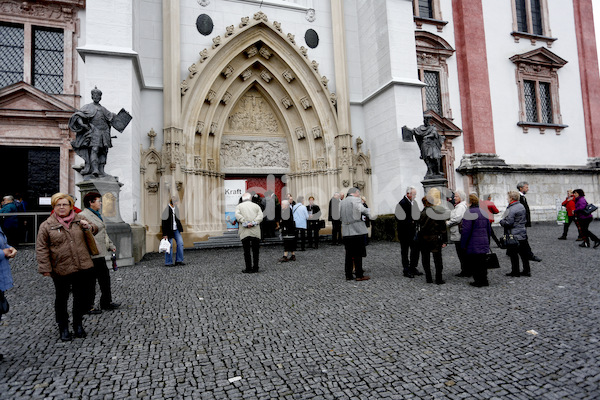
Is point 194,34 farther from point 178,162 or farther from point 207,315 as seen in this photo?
point 207,315

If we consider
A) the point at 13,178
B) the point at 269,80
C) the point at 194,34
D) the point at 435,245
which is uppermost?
the point at 194,34

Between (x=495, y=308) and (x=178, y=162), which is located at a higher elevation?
(x=178, y=162)

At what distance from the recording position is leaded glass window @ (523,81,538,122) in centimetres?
1870

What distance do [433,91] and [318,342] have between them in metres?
16.1

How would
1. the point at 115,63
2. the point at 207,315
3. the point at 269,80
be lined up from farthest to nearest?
the point at 269,80 → the point at 115,63 → the point at 207,315

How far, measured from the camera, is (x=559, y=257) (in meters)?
8.05

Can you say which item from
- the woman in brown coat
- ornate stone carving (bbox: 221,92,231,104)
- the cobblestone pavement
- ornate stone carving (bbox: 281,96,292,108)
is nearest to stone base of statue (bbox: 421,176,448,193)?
ornate stone carving (bbox: 281,96,292,108)

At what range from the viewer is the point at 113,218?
8.44 meters

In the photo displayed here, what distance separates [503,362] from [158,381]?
271 cm

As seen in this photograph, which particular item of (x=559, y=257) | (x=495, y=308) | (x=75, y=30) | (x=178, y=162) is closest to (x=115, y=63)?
(x=178, y=162)

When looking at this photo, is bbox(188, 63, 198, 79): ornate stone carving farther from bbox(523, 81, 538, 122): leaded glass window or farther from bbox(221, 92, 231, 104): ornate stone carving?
bbox(523, 81, 538, 122): leaded glass window

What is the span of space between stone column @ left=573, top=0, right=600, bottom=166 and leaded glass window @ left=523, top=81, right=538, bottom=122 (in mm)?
3180

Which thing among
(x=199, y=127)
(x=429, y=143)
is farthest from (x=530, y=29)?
(x=199, y=127)

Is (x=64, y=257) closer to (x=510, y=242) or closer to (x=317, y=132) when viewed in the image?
(x=510, y=242)
